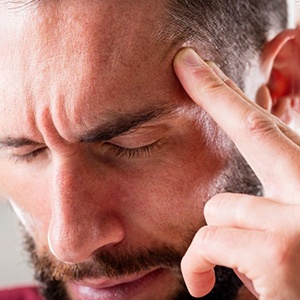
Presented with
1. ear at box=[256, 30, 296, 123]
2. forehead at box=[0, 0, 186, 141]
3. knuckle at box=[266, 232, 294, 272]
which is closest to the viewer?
knuckle at box=[266, 232, 294, 272]

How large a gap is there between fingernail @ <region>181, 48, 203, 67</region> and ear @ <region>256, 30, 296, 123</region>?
0.84ft

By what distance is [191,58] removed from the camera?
1.25m

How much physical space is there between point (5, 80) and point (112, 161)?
0.22m

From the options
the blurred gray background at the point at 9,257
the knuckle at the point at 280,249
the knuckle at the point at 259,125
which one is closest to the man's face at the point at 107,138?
the knuckle at the point at 259,125

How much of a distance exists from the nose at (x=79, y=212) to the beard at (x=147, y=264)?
0.06 meters

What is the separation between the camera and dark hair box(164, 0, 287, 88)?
50.9 inches

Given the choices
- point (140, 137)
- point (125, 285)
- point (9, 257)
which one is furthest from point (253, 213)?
point (9, 257)

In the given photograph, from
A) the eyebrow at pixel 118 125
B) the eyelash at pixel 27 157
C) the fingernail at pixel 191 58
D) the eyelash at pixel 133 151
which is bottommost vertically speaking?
the eyelash at pixel 27 157

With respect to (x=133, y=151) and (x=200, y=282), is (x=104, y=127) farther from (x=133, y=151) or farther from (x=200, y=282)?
(x=200, y=282)

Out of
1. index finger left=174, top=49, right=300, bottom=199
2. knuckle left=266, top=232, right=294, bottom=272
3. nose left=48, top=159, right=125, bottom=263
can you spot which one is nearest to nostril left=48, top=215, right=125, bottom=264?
nose left=48, top=159, right=125, bottom=263

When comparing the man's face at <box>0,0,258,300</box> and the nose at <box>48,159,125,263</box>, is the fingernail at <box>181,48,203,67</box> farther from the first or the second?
the nose at <box>48,159,125,263</box>

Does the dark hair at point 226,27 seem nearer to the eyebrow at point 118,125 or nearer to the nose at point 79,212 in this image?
the eyebrow at point 118,125

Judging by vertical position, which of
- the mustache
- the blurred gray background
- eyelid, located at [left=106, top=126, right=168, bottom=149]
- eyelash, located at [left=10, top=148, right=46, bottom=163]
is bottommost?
the blurred gray background

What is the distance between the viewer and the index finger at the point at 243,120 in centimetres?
107
